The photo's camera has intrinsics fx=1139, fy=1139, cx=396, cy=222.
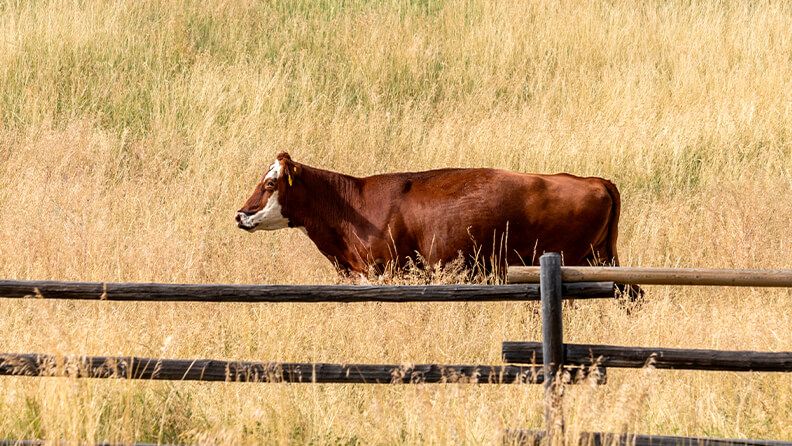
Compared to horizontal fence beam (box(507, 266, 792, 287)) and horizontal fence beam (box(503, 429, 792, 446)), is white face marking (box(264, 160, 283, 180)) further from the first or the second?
horizontal fence beam (box(503, 429, 792, 446))

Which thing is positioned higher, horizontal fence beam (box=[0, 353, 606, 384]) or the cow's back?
the cow's back

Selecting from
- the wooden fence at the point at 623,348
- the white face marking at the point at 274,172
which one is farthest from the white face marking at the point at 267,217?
the wooden fence at the point at 623,348

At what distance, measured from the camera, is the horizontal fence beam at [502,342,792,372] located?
5.70 meters

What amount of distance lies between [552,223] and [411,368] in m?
3.61

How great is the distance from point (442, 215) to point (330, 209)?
0.98 metres

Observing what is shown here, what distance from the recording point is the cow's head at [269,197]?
9.31 m

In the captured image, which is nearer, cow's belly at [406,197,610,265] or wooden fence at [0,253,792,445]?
wooden fence at [0,253,792,445]

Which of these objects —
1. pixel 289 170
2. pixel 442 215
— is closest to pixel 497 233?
pixel 442 215

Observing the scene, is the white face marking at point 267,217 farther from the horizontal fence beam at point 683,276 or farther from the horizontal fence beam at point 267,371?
the horizontal fence beam at point 683,276

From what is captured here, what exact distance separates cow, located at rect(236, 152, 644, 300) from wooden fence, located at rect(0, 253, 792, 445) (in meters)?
2.98

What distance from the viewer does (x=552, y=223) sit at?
9109 millimetres

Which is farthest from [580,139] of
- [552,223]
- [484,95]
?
[552,223]

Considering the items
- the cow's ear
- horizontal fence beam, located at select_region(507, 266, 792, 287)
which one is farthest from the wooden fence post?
the cow's ear

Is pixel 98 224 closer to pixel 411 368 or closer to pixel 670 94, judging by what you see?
pixel 411 368
